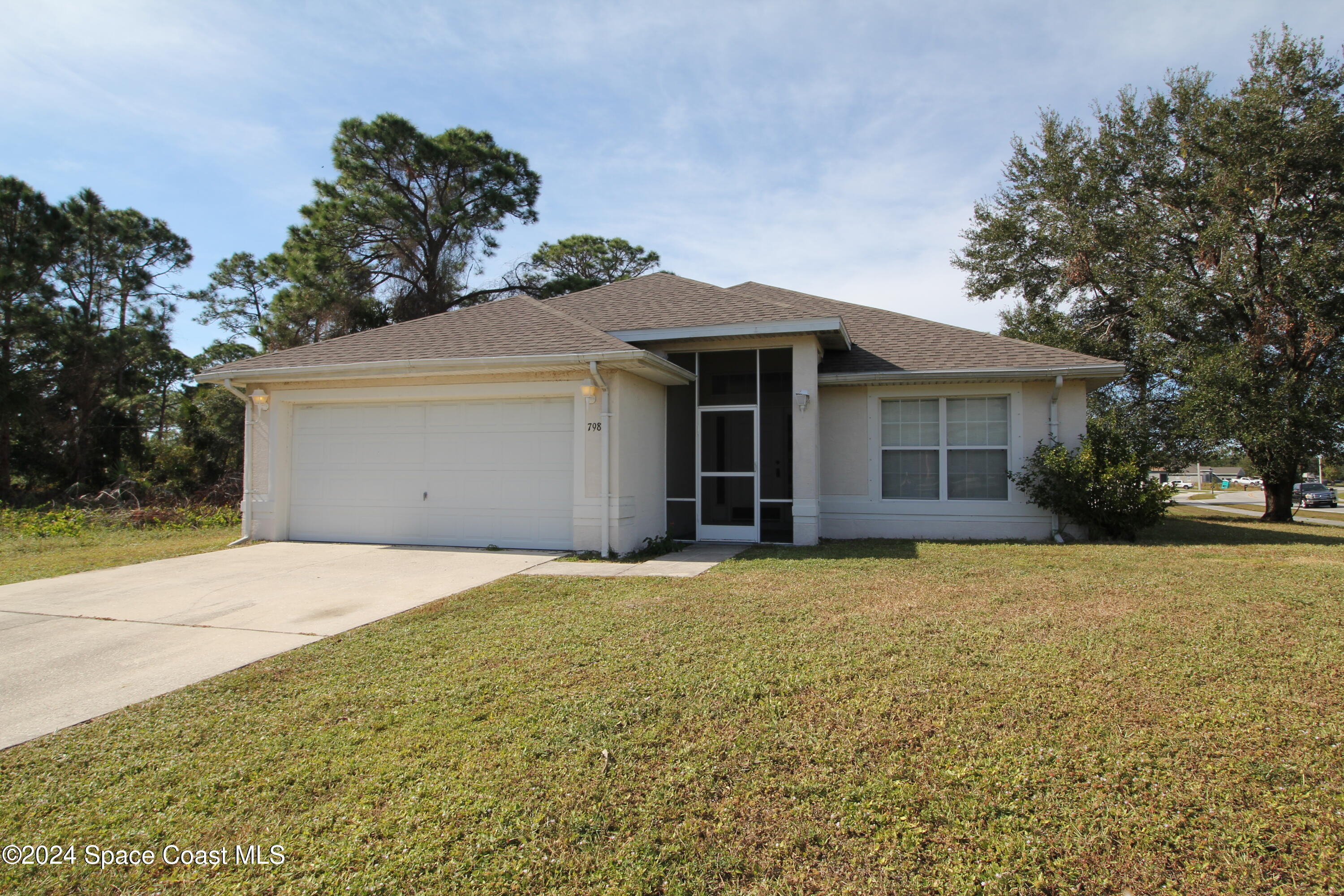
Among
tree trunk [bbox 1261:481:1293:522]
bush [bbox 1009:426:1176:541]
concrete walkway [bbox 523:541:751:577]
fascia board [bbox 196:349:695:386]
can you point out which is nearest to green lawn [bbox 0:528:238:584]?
fascia board [bbox 196:349:695:386]

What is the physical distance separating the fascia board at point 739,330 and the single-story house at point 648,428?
0.12 feet

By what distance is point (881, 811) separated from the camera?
2799 millimetres

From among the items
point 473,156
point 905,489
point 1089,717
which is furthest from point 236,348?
Result: point 1089,717

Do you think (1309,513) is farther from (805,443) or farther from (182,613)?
(182,613)

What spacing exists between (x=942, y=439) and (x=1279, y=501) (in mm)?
12116

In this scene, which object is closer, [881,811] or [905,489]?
[881,811]

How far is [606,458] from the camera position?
30.2 feet

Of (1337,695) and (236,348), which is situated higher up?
(236,348)

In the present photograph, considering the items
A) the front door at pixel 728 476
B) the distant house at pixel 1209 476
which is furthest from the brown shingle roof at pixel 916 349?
the distant house at pixel 1209 476

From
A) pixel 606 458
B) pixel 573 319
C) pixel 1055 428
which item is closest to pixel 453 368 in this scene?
pixel 573 319

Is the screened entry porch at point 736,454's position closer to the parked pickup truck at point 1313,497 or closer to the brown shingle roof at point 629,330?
the brown shingle roof at point 629,330

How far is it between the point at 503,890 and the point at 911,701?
2.44 metres

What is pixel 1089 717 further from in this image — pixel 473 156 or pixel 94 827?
pixel 473 156

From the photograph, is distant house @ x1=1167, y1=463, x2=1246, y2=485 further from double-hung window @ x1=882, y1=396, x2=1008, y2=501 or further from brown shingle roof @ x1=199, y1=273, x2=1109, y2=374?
double-hung window @ x1=882, y1=396, x2=1008, y2=501
